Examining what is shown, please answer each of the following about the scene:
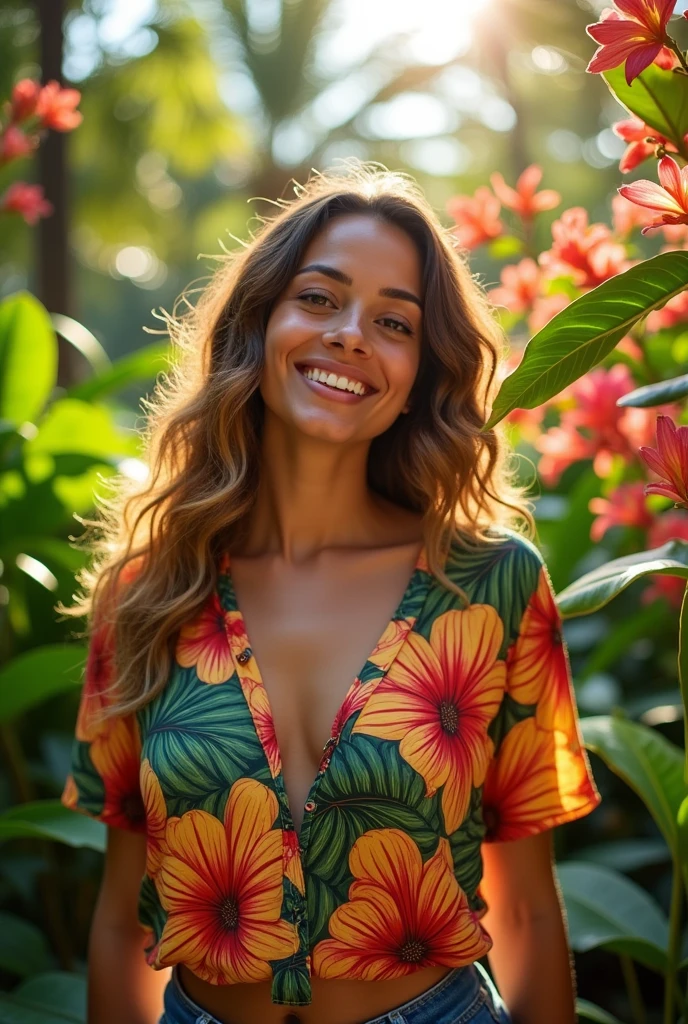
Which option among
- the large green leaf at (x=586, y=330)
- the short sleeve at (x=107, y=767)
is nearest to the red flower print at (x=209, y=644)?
the short sleeve at (x=107, y=767)

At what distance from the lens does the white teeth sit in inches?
66.5

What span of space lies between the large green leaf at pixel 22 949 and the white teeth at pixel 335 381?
135 cm

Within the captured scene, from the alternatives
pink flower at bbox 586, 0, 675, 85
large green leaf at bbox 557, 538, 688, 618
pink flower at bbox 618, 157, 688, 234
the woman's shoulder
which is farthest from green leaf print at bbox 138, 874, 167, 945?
pink flower at bbox 586, 0, 675, 85

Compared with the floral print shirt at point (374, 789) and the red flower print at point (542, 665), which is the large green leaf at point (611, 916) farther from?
the red flower print at point (542, 665)

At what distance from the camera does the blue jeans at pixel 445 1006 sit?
1512mm

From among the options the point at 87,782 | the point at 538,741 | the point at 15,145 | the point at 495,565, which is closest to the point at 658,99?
the point at 495,565

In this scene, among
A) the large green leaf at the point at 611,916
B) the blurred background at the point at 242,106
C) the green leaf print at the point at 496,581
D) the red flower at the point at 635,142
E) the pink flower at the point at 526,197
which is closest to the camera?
the red flower at the point at 635,142

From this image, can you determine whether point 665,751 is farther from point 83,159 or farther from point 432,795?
point 83,159

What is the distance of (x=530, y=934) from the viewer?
1.67m

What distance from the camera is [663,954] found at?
1.88 m

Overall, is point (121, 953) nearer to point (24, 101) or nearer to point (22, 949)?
point (22, 949)

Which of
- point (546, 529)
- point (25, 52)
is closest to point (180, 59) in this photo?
point (25, 52)

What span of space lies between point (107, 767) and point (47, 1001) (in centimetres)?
56

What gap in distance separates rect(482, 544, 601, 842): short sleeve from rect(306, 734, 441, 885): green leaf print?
197 millimetres
